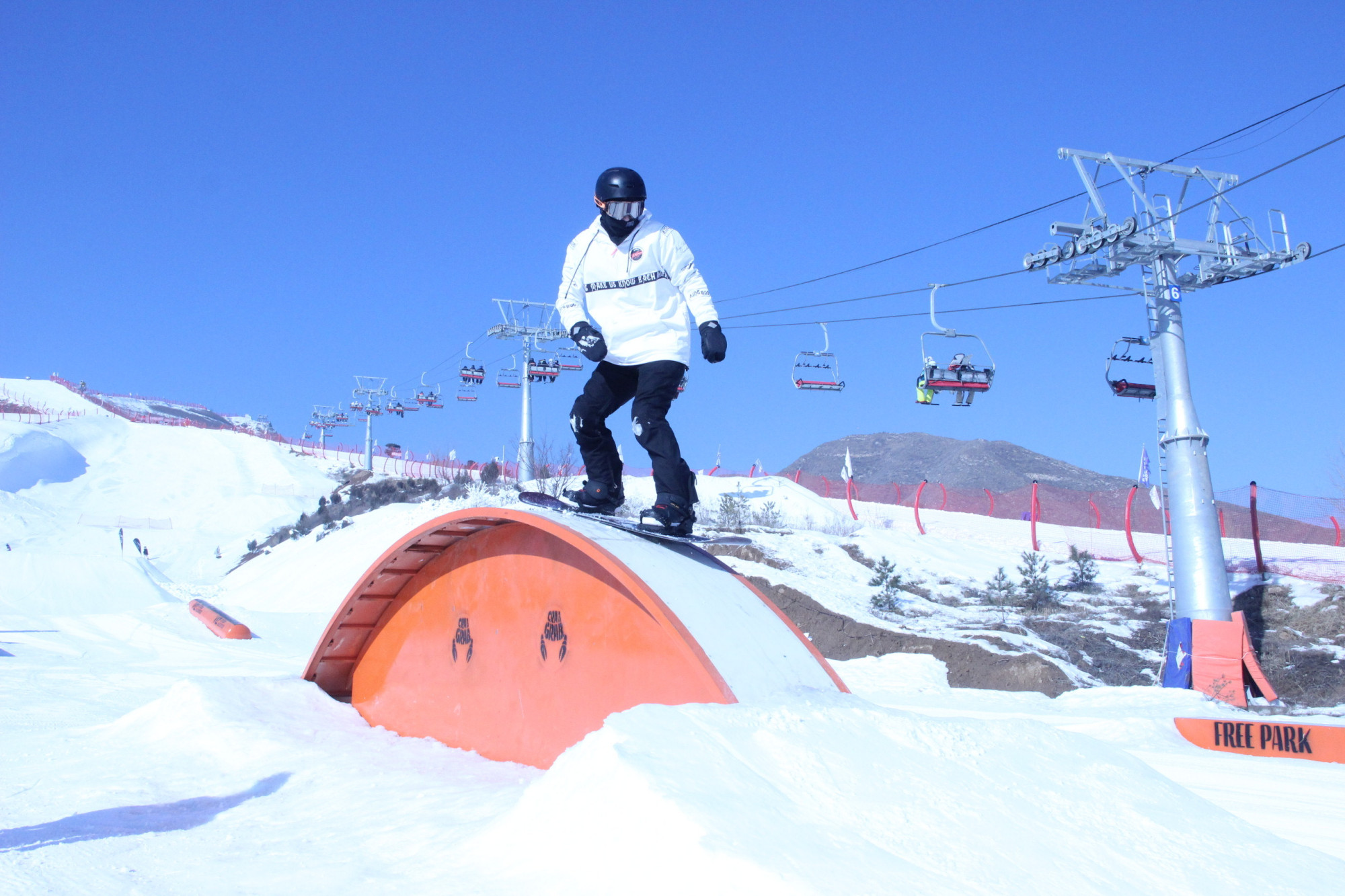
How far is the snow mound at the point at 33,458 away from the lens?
45969mm

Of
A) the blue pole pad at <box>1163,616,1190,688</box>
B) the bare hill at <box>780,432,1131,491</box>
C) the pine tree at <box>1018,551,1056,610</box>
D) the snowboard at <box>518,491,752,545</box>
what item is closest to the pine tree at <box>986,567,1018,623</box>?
the pine tree at <box>1018,551,1056,610</box>

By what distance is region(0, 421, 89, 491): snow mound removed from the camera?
4597 cm

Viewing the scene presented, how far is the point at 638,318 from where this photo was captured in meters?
5.23

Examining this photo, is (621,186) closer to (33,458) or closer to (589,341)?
(589,341)

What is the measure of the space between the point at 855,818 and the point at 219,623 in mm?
14854

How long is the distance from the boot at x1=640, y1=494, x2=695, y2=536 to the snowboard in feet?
0.12

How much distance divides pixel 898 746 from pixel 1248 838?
131 centimetres

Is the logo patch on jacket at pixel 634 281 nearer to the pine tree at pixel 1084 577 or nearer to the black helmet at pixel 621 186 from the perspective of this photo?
the black helmet at pixel 621 186

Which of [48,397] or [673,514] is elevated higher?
[48,397]

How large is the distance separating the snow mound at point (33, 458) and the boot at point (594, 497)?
5027 centimetres

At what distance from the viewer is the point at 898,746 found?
357 centimetres

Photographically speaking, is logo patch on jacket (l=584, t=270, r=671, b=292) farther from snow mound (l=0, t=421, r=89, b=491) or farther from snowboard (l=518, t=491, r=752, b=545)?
snow mound (l=0, t=421, r=89, b=491)

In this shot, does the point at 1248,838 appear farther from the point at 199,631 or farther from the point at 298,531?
the point at 298,531

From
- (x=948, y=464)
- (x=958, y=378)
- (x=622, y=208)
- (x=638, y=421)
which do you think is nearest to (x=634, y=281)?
(x=622, y=208)
